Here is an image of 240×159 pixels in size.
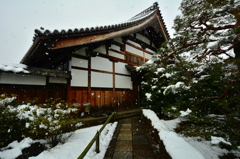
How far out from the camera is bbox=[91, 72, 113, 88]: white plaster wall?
741 cm

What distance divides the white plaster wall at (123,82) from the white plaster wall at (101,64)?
992mm

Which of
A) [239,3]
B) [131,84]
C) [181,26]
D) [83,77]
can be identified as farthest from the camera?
[131,84]

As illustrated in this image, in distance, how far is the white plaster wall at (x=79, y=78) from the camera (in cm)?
648

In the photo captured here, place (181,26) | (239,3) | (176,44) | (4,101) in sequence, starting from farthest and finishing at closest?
(176,44), (181,26), (4,101), (239,3)

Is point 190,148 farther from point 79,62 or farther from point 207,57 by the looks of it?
point 79,62

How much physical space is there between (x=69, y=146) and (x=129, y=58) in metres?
8.09

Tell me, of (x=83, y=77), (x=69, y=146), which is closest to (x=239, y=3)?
(x=69, y=146)

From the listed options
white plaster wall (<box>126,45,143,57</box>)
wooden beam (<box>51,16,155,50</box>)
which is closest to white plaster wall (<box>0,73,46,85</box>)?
wooden beam (<box>51,16,155,50</box>)

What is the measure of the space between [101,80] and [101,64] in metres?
1.07

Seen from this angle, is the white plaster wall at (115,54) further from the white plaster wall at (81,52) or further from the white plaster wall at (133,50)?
the white plaster wall at (81,52)

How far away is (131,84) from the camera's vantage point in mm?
10352

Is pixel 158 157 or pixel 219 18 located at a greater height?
pixel 219 18

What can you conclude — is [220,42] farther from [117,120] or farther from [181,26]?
[117,120]

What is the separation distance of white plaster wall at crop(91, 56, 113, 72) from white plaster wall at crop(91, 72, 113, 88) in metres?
0.40
